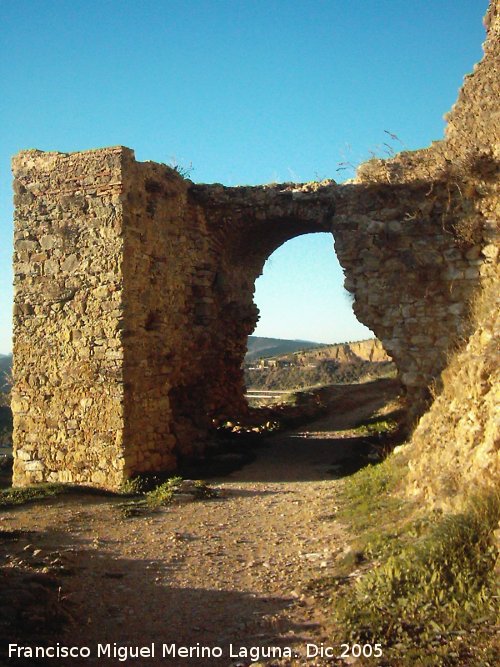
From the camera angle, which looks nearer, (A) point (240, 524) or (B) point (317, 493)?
(A) point (240, 524)

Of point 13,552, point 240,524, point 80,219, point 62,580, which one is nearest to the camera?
point 62,580

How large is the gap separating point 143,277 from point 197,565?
522 cm

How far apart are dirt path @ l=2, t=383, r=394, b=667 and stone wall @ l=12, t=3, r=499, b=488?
1539 millimetres

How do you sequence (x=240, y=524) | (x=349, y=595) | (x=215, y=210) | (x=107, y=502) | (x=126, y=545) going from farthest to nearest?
(x=215, y=210) < (x=107, y=502) < (x=240, y=524) < (x=126, y=545) < (x=349, y=595)

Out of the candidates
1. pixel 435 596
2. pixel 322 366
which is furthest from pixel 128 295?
pixel 322 366

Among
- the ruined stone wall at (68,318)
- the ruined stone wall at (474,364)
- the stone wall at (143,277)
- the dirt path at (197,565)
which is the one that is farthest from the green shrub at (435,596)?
the ruined stone wall at (68,318)

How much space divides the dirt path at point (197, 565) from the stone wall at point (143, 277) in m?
1.54

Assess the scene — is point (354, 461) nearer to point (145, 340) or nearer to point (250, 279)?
point (145, 340)

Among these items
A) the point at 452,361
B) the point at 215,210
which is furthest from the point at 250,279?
the point at 452,361

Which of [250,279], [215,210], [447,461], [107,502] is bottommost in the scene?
[107,502]

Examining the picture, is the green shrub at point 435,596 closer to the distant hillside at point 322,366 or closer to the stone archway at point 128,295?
the stone archway at point 128,295

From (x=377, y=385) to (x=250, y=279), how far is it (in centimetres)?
893

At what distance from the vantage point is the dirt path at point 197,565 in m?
4.19

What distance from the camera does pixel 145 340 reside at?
9906mm
